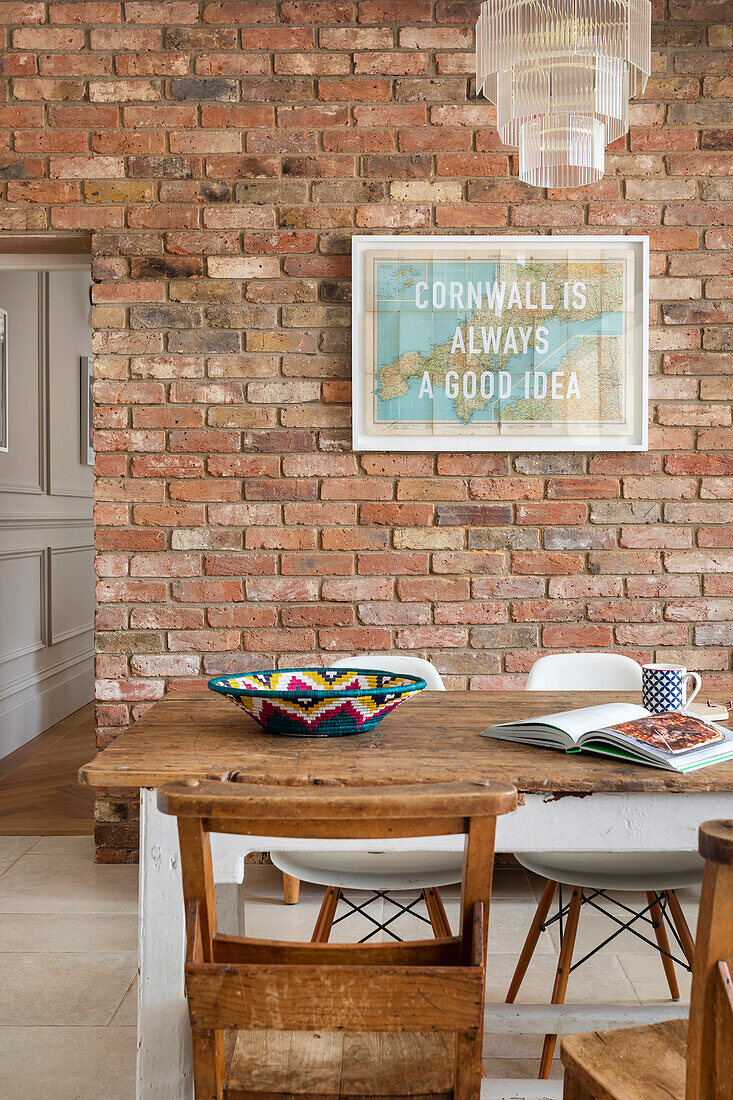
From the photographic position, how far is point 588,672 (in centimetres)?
251

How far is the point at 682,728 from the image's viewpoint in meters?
1.58

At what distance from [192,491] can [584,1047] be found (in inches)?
86.7

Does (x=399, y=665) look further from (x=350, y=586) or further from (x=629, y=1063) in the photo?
(x=629, y=1063)

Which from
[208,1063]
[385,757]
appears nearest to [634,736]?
[385,757]

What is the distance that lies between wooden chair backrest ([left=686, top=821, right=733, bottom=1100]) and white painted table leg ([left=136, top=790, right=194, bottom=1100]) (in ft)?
2.56

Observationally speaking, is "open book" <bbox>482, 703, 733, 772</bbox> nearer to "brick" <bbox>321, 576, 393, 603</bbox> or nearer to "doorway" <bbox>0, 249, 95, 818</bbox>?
"brick" <bbox>321, 576, 393, 603</bbox>

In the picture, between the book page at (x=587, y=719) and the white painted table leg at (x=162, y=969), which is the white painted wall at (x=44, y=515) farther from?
the book page at (x=587, y=719)

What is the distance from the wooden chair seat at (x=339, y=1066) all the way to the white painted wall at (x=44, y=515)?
3.58 meters

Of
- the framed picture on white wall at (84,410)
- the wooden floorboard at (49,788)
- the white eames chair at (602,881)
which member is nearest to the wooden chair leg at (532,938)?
the white eames chair at (602,881)

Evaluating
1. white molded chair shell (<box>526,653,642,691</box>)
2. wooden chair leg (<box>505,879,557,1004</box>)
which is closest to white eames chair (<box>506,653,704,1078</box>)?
wooden chair leg (<box>505,879,557,1004</box>)

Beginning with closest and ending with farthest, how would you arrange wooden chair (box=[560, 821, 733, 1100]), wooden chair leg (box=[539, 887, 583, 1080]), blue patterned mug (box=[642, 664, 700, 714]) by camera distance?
wooden chair (box=[560, 821, 733, 1100]) < blue patterned mug (box=[642, 664, 700, 714]) < wooden chair leg (box=[539, 887, 583, 1080])

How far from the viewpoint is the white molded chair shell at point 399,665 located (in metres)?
2.41

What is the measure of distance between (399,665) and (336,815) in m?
1.55

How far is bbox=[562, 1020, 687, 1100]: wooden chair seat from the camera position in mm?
1056
